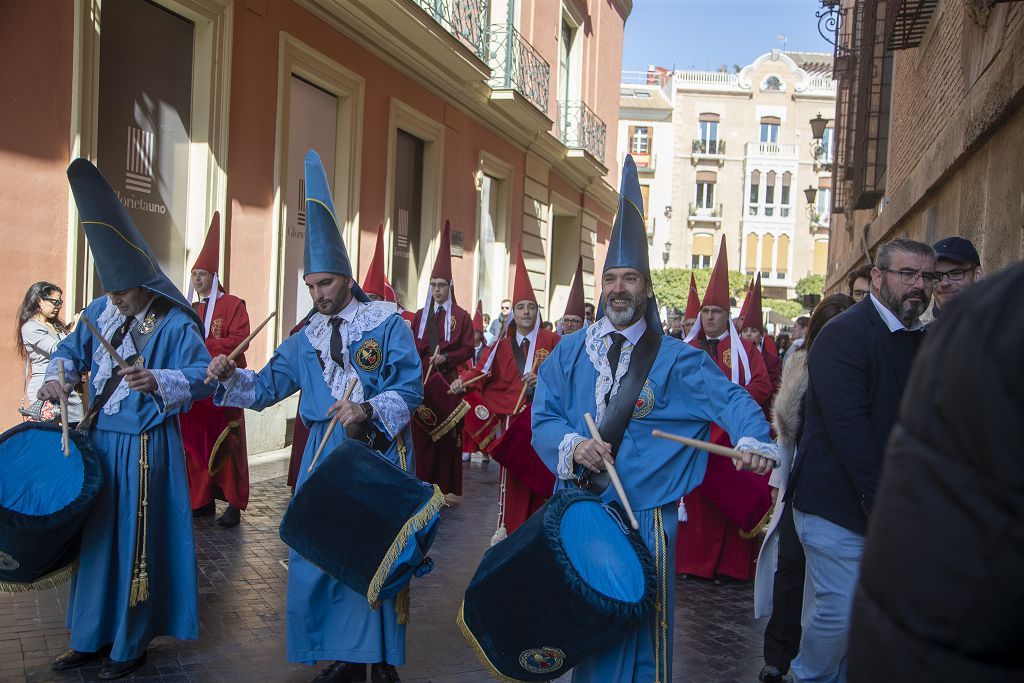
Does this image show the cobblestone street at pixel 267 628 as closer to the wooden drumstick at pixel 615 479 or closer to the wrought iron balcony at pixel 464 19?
the wooden drumstick at pixel 615 479

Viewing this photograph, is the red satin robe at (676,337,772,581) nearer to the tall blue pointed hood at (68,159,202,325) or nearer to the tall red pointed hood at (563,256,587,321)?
the tall red pointed hood at (563,256,587,321)

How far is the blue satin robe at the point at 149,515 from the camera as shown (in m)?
4.53

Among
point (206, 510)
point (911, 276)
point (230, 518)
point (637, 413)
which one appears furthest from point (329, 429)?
point (206, 510)

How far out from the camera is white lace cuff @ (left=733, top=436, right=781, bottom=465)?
132 inches

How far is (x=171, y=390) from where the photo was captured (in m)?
4.48

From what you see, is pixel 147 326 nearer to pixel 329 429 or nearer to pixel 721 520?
pixel 329 429

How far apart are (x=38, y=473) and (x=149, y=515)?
1.86 ft

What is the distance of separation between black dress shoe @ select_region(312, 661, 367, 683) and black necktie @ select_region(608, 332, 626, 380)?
1895 mm

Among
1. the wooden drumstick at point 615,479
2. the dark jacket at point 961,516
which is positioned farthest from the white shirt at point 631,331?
the dark jacket at point 961,516

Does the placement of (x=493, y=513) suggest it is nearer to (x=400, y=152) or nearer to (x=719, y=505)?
(x=719, y=505)

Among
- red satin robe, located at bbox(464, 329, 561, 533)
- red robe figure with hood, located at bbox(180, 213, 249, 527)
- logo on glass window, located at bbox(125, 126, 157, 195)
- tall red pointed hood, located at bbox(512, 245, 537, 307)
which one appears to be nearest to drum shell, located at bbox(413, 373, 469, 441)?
red satin robe, located at bbox(464, 329, 561, 533)

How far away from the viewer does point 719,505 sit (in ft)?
21.9

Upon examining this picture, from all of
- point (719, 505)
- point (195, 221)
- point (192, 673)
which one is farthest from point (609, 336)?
point (195, 221)

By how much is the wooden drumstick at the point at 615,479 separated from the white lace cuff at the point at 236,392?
5.99 ft
